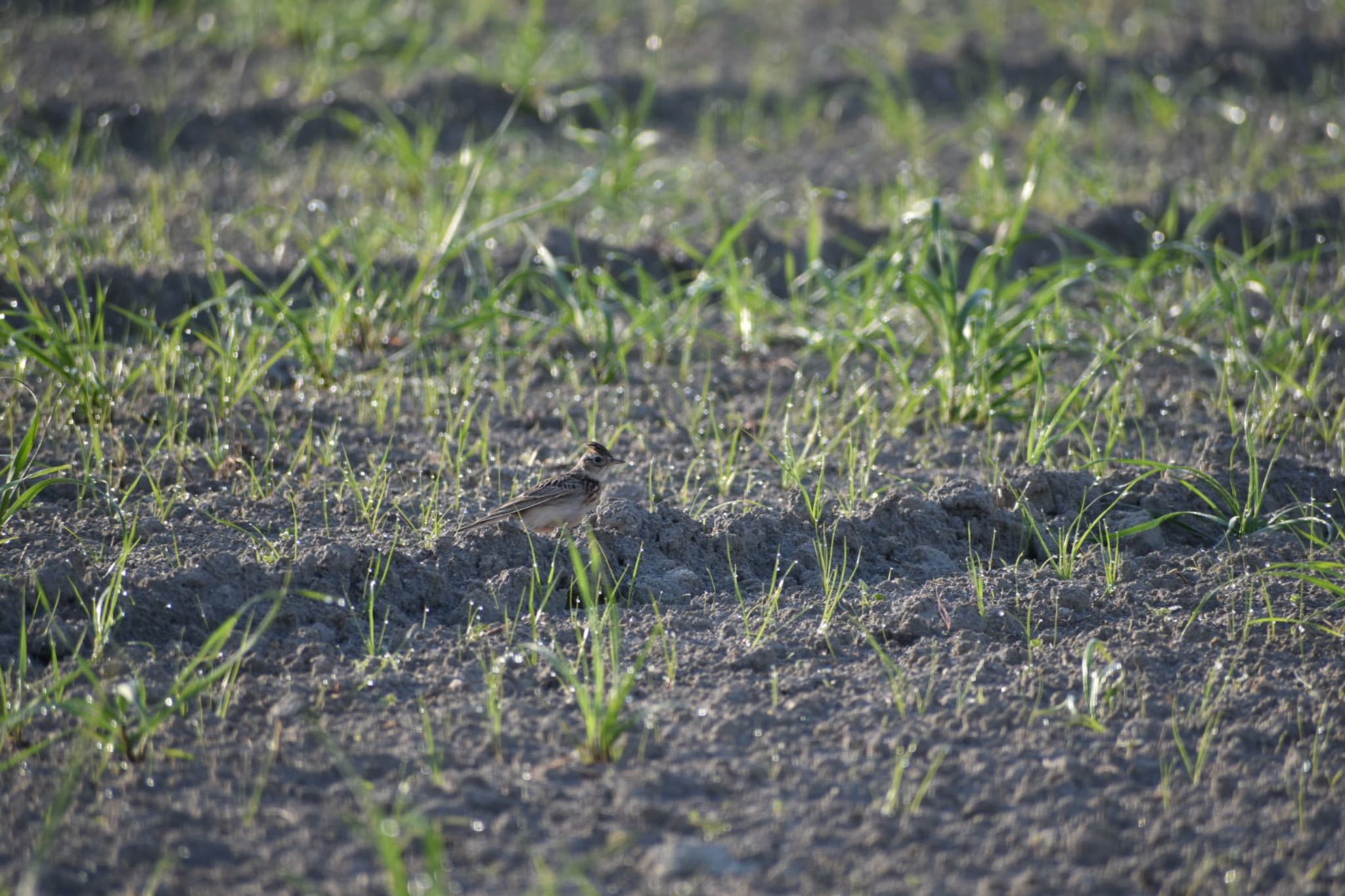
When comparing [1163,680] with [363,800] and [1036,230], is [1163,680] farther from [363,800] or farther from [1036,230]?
[1036,230]

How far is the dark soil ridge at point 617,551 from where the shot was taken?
3.97 metres

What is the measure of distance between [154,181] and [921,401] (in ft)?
15.8

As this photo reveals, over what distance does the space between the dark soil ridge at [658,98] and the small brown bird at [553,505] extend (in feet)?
14.1

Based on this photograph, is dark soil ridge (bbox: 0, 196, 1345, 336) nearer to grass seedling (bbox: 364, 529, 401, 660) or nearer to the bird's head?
the bird's head

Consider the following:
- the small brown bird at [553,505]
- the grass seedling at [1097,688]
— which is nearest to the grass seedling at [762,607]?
the small brown bird at [553,505]

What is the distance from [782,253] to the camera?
7.54m

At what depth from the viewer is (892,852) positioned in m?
3.07

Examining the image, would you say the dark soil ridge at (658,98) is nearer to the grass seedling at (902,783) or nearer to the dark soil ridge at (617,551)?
the dark soil ridge at (617,551)

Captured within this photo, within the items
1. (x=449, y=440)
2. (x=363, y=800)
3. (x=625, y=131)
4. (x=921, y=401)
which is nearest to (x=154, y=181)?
(x=625, y=131)

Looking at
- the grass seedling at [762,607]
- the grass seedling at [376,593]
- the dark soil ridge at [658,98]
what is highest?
the dark soil ridge at [658,98]

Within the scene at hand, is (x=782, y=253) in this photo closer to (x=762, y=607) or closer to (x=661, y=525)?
(x=661, y=525)

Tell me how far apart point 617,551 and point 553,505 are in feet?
0.90

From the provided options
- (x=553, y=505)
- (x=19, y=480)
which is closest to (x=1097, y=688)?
(x=553, y=505)

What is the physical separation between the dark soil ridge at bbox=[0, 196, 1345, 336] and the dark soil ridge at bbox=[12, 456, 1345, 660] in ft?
5.52
